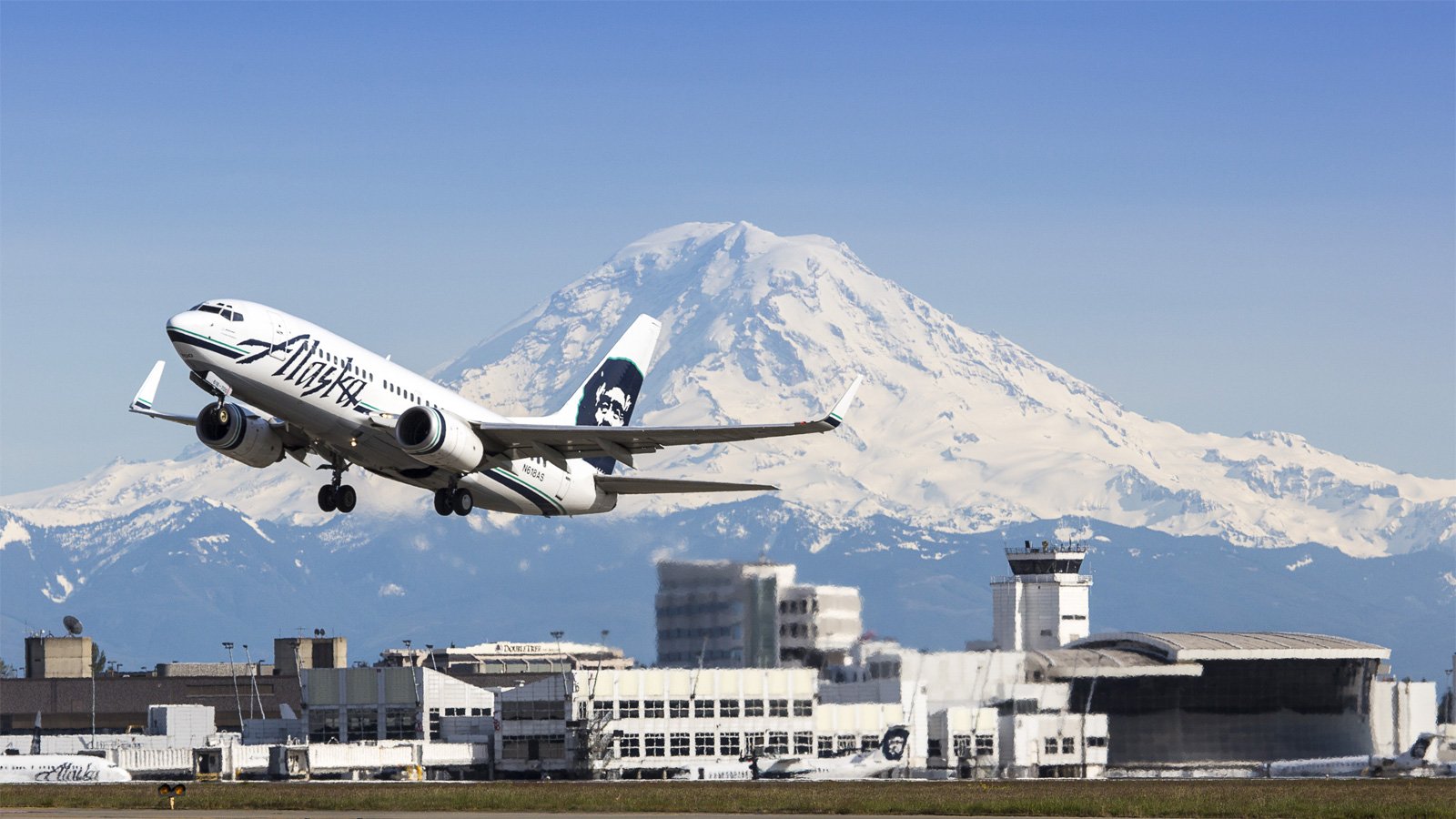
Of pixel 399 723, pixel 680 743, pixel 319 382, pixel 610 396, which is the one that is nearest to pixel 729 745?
pixel 680 743

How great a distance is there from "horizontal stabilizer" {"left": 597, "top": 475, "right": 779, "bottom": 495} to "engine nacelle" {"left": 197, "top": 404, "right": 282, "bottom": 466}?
44.9 ft

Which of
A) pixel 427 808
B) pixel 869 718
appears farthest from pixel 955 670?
pixel 427 808

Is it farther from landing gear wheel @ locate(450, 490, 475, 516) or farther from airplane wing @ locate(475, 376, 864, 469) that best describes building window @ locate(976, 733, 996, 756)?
landing gear wheel @ locate(450, 490, 475, 516)

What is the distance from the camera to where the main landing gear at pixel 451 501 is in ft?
228

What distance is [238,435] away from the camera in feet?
214

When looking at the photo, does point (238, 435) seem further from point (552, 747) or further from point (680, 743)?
point (680, 743)

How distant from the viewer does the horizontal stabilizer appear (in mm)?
71188

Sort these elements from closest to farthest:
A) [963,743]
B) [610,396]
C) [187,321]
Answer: [187,321] < [610,396] < [963,743]

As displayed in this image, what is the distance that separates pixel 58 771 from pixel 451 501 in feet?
136

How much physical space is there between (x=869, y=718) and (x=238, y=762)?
3755 centimetres

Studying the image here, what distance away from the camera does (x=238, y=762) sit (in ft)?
366

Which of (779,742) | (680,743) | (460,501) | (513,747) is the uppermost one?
(460,501)

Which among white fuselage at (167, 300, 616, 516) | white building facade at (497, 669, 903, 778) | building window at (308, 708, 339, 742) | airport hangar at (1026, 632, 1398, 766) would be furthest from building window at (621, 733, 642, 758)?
white fuselage at (167, 300, 616, 516)

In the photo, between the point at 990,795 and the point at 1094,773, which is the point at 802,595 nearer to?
the point at 1094,773
